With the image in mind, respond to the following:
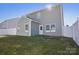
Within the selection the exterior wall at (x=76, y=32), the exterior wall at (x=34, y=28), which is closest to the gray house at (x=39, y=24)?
the exterior wall at (x=34, y=28)

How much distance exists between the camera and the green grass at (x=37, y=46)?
109 inches

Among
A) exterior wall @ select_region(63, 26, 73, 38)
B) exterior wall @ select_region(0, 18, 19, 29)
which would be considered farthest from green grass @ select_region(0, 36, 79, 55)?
exterior wall @ select_region(0, 18, 19, 29)

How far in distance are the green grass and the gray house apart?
0.26ft

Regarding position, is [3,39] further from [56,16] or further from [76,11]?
[76,11]

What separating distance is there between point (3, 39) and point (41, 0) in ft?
2.51

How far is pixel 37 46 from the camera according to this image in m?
2.80

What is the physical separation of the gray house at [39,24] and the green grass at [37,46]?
0.26 feet

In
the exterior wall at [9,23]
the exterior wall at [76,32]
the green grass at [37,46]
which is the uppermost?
the exterior wall at [9,23]

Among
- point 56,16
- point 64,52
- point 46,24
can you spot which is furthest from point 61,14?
point 64,52

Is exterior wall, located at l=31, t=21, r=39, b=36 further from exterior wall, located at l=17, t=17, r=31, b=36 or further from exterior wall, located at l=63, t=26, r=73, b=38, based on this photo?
exterior wall, located at l=63, t=26, r=73, b=38

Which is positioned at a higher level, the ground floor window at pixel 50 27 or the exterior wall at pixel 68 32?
the ground floor window at pixel 50 27

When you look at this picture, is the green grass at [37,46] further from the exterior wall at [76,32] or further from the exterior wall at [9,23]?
the exterior wall at [9,23]

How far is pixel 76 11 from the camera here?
279cm
